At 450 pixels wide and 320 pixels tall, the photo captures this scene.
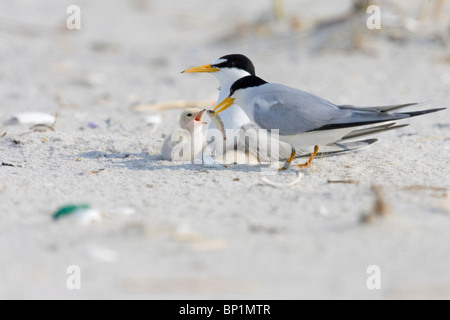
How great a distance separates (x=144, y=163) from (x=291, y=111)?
3.06 ft

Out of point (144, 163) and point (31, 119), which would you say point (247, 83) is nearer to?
point (144, 163)

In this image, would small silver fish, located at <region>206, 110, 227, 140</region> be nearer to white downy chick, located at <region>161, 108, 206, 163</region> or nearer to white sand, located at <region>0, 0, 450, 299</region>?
white downy chick, located at <region>161, 108, 206, 163</region>

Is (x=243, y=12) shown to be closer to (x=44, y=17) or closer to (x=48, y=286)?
(x=44, y=17)

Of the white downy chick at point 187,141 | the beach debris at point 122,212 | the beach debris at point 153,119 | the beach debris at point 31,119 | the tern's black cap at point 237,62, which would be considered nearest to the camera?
the beach debris at point 122,212

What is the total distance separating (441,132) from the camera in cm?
465

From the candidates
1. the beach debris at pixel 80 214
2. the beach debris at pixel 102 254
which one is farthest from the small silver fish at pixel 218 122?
the beach debris at pixel 102 254

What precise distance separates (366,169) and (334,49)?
366 centimetres

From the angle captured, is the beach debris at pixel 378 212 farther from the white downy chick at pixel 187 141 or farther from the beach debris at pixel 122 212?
the white downy chick at pixel 187 141

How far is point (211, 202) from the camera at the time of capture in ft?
9.71

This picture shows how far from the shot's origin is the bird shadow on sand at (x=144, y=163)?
12.1ft

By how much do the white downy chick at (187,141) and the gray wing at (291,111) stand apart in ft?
1.52

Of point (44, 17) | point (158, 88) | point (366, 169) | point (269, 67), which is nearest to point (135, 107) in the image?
point (158, 88)

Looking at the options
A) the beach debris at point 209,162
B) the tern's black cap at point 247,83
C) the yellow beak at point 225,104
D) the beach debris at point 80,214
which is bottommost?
the beach debris at point 80,214

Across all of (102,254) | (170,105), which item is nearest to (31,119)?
(170,105)
